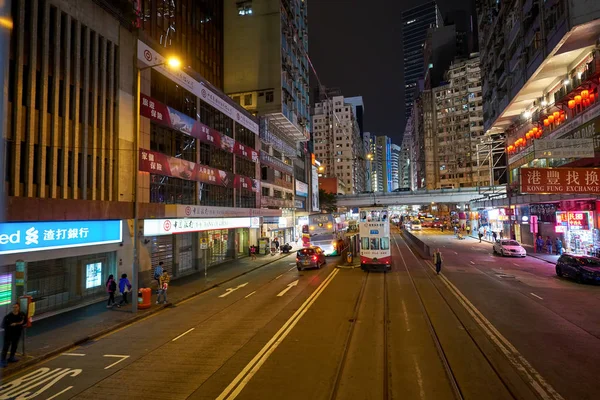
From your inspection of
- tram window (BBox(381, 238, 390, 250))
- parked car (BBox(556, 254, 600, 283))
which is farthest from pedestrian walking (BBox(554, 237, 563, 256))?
tram window (BBox(381, 238, 390, 250))

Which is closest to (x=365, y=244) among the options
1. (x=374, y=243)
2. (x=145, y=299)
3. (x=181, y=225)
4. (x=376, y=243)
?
(x=374, y=243)

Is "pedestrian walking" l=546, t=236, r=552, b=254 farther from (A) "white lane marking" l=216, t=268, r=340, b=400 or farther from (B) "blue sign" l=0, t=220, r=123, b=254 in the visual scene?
(B) "blue sign" l=0, t=220, r=123, b=254

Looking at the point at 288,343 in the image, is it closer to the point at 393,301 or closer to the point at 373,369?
the point at 373,369

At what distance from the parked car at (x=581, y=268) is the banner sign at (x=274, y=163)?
29295mm

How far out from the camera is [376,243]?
80.8 feet

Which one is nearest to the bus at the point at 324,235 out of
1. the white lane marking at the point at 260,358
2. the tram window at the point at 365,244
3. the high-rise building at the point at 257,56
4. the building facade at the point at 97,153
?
the tram window at the point at 365,244

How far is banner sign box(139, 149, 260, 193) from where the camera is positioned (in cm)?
2058

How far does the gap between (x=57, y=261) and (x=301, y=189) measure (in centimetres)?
4350

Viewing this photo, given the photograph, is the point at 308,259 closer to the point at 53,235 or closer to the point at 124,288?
the point at 124,288

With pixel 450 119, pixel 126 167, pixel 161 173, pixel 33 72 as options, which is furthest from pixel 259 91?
pixel 450 119

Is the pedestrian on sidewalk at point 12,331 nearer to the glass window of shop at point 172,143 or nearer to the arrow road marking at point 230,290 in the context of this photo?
the arrow road marking at point 230,290

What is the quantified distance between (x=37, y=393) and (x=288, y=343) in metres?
6.01

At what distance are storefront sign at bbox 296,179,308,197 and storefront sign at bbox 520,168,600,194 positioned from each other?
133 feet

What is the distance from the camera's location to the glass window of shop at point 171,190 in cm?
2164
